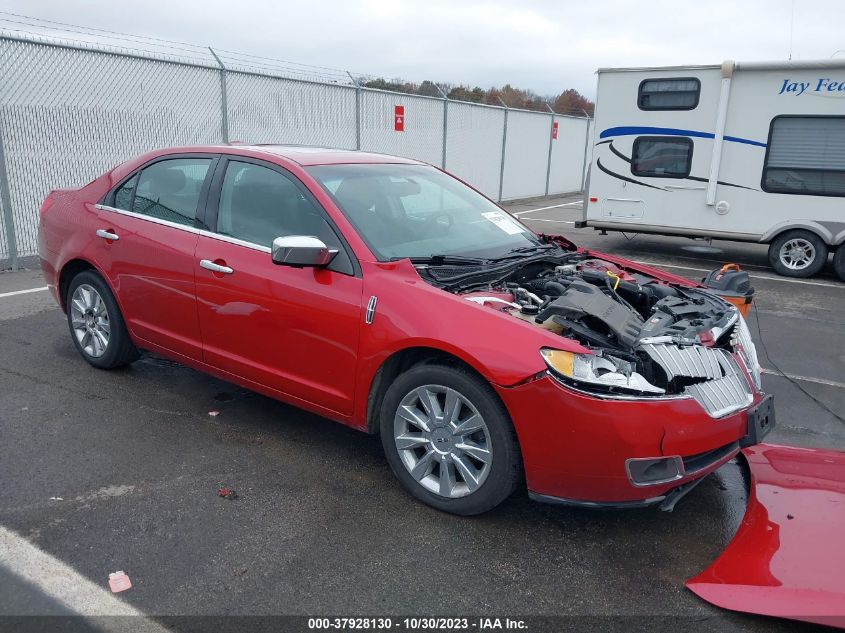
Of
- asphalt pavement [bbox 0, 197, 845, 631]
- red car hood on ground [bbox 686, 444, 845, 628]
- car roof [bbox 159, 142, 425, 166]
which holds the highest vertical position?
car roof [bbox 159, 142, 425, 166]

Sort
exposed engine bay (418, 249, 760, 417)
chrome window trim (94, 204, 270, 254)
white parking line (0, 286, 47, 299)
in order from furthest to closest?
white parking line (0, 286, 47, 299), chrome window trim (94, 204, 270, 254), exposed engine bay (418, 249, 760, 417)

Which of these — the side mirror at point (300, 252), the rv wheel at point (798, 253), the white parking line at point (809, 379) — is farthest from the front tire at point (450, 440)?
the rv wheel at point (798, 253)

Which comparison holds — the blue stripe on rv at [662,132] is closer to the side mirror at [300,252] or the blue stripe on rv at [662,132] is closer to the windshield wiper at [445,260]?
the windshield wiper at [445,260]

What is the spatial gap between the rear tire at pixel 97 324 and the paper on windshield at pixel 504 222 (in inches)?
105

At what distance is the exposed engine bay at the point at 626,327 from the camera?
301 cm

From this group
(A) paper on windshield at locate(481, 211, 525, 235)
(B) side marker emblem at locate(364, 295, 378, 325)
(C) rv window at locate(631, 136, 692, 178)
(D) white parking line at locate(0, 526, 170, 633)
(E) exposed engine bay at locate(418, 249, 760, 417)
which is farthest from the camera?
(C) rv window at locate(631, 136, 692, 178)

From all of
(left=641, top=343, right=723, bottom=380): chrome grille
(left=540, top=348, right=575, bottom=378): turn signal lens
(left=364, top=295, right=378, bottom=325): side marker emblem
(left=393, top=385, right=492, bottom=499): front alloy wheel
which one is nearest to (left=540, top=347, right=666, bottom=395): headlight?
(left=540, top=348, right=575, bottom=378): turn signal lens

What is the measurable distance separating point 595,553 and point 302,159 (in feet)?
8.94

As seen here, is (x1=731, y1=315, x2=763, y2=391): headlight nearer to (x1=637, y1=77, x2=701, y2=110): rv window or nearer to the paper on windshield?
the paper on windshield

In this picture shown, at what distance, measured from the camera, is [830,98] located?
9.45 m

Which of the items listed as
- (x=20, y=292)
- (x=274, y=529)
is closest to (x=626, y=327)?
(x=274, y=529)

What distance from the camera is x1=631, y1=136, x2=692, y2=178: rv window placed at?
10.7 meters

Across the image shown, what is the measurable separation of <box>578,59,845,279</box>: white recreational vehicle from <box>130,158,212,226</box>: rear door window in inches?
331

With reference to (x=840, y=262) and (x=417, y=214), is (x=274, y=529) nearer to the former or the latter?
(x=417, y=214)
